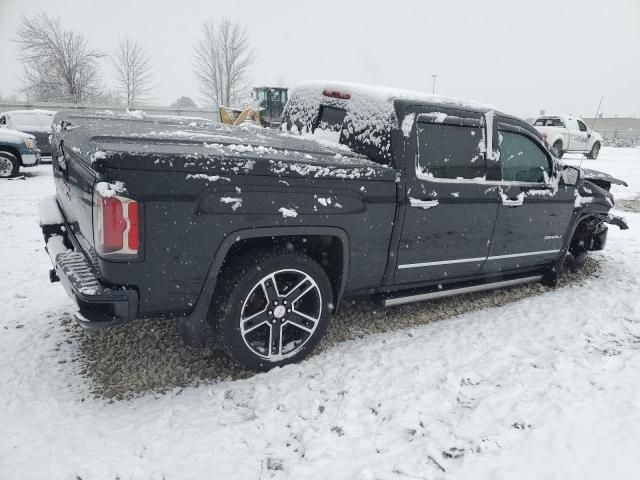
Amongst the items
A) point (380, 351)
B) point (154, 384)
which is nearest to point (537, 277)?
point (380, 351)

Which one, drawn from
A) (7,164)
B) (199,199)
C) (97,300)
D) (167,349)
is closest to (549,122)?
(7,164)

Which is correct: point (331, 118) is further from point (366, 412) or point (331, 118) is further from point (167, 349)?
point (366, 412)

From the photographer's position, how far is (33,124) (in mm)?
12867

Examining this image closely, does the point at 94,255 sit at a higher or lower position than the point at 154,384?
higher

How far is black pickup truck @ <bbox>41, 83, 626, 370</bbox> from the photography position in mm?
2336

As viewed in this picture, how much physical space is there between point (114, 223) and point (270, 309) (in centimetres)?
108

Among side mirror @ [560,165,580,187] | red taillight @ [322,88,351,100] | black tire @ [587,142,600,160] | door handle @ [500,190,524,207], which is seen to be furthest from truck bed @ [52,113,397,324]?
black tire @ [587,142,600,160]

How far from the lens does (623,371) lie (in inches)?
118

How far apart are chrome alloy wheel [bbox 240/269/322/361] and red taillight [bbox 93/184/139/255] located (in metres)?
0.77

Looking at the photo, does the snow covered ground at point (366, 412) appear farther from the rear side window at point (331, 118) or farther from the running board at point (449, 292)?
the rear side window at point (331, 118)

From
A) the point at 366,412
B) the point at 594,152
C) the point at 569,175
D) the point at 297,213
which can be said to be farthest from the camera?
the point at 594,152

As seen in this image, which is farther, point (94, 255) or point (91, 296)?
point (94, 255)

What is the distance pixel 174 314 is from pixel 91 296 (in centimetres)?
46

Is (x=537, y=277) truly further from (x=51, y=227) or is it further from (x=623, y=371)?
(x=51, y=227)
